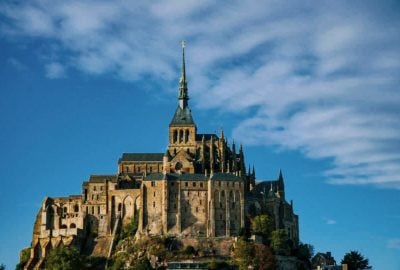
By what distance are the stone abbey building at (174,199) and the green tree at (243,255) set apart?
604cm

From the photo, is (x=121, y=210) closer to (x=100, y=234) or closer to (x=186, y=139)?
(x=100, y=234)

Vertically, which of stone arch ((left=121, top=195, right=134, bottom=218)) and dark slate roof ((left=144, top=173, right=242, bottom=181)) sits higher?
dark slate roof ((left=144, top=173, right=242, bottom=181))

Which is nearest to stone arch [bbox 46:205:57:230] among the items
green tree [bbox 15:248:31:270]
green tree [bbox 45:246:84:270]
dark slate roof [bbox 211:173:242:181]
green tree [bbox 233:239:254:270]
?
green tree [bbox 15:248:31:270]

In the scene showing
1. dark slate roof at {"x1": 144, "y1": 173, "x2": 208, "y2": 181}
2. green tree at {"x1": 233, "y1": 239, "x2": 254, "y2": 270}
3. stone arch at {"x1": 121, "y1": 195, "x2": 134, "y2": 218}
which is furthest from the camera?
stone arch at {"x1": 121, "y1": 195, "x2": 134, "y2": 218}

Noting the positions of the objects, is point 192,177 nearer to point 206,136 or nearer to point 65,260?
point 206,136

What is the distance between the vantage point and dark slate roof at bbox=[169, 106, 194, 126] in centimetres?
13850

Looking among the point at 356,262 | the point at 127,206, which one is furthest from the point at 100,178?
the point at 356,262

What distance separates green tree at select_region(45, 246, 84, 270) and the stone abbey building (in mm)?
6814

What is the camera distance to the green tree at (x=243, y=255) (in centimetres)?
11375

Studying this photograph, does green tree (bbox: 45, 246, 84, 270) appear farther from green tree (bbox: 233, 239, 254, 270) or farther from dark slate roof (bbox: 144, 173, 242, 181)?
green tree (bbox: 233, 239, 254, 270)

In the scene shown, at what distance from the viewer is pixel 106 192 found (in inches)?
5133

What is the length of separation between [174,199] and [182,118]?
64.6ft

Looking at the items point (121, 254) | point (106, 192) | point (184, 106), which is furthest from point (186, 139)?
point (121, 254)

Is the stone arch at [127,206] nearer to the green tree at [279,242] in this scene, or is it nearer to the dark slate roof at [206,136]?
the dark slate roof at [206,136]
